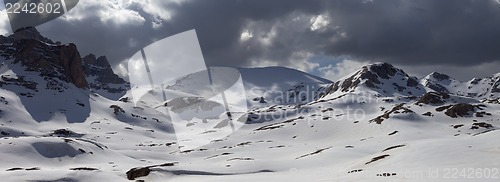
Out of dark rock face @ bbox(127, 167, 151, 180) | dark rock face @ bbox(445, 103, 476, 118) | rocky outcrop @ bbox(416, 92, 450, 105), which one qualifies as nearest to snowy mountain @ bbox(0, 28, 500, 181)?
dark rock face @ bbox(127, 167, 151, 180)

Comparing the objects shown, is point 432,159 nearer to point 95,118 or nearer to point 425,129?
point 425,129

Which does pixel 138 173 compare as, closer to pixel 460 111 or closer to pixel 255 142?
pixel 255 142

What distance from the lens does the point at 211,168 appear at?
179ft

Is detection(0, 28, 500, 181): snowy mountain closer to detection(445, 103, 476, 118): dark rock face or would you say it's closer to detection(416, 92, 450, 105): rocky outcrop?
detection(445, 103, 476, 118): dark rock face

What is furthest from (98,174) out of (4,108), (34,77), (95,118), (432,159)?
(34,77)

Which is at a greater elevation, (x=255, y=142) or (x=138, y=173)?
(x=255, y=142)

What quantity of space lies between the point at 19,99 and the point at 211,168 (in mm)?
143719

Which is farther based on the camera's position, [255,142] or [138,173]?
[255,142]

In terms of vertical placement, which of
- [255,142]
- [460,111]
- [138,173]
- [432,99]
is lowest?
[138,173]

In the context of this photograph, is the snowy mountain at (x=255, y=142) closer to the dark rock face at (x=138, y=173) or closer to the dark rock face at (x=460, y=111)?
the dark rock face at (x=138, y=173)

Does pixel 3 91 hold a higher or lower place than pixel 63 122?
higher

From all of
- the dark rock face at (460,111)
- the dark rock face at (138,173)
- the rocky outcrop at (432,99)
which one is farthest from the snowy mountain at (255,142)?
the rocky outcrop at (432,99)

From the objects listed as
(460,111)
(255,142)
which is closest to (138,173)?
(255,142)

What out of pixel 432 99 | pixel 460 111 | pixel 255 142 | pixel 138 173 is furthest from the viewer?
pixel 432 99
